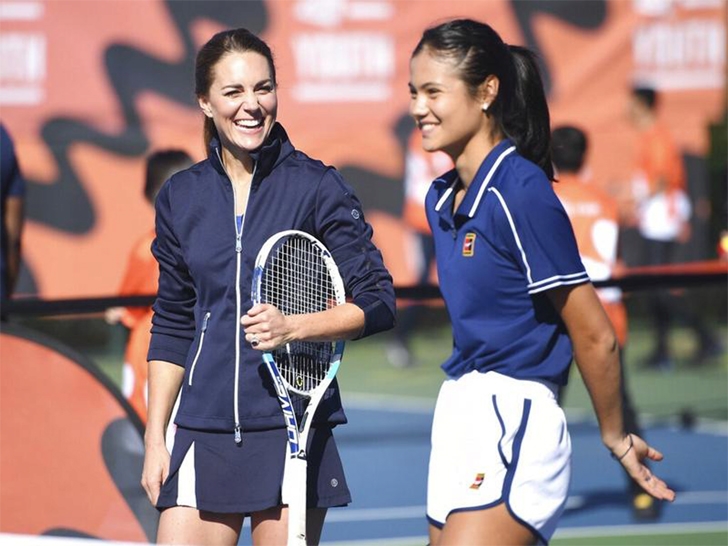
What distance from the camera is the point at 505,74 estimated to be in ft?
11.3

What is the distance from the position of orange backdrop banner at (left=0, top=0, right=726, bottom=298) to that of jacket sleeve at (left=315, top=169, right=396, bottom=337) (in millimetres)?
8044

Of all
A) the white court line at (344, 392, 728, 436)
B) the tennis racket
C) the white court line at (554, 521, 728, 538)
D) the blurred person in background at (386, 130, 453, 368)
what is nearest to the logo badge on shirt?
the tennis racket

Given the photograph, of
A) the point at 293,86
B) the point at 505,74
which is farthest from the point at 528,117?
the point at 293,86

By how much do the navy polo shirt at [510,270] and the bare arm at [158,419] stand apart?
2.65ft

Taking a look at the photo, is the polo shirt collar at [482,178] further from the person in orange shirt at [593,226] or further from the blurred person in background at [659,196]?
the blurred person in background at [659,196]

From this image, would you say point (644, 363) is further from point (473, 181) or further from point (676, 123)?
point (473, 181)

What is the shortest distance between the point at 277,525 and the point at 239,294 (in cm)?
59

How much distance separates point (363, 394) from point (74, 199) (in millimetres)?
2935

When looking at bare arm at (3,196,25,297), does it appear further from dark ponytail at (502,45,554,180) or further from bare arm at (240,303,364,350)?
dark ponytail at (502,45,554,180)

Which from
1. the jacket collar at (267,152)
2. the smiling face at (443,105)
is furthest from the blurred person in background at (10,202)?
the smiling face at (443,105)

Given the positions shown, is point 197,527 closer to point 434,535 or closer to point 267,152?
point 434,535

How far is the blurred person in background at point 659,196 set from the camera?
38.9 feet

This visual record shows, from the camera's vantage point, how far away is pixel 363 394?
11.7 meters

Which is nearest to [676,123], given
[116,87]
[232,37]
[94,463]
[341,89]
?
[341,89]
